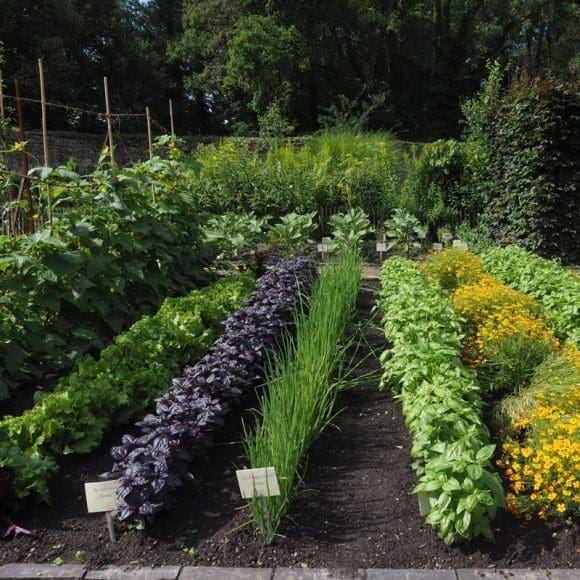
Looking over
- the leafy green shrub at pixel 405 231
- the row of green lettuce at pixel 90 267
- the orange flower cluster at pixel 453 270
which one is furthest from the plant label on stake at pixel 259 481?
the leafy green shrub at pixel 405 231

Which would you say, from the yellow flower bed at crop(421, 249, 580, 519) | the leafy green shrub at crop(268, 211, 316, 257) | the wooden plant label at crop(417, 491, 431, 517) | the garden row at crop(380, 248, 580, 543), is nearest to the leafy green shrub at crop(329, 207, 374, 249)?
the leafy green shrub at crop(268, 211, 316, 257)

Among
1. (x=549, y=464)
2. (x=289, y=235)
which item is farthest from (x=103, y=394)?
(x=289, y=235)

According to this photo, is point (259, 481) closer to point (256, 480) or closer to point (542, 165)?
point (256, 480)

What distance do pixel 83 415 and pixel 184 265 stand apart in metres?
2.70

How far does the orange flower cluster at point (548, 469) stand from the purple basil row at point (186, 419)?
1365 mm

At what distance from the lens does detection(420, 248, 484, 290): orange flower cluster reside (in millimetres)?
4809

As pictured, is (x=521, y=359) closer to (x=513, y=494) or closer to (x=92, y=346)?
(x=513, y=494)

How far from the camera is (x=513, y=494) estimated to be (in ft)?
7.59

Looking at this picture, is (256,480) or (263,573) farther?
(256,480)

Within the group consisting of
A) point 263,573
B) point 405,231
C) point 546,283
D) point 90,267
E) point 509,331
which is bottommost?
point 263,573

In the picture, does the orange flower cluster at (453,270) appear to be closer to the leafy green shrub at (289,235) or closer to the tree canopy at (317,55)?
the leafy green shrub at (289,235)

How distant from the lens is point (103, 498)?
213cm

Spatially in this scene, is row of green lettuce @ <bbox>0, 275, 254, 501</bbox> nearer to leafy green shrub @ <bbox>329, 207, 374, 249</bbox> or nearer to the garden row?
the garden row

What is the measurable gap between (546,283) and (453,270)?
3.04 feet
